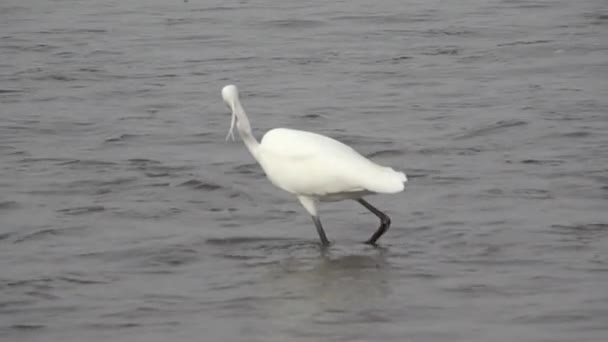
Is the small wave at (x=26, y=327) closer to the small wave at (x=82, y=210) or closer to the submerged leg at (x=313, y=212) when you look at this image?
the submerged leg at (x=313, y=212)

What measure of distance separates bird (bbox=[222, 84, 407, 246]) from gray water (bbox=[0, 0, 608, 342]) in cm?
24

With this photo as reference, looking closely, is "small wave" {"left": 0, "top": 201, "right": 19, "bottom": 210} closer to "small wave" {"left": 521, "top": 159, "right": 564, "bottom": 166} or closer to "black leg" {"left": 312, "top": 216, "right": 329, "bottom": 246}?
"black leg" {"left": 312, "top": 216, "right": 329, "bottom": 246}

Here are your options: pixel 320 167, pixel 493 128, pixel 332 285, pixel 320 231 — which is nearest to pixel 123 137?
pixel 493 128

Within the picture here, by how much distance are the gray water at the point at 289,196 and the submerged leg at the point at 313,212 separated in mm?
77

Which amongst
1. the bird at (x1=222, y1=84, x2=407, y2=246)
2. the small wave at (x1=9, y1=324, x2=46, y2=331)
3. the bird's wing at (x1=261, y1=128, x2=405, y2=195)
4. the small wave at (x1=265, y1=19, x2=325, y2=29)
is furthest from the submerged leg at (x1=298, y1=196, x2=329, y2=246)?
the small wave at (x1=265, y1=19, x2=325, y2=29)

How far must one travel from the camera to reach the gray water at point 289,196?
725 centimetres

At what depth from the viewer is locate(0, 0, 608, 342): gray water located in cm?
725

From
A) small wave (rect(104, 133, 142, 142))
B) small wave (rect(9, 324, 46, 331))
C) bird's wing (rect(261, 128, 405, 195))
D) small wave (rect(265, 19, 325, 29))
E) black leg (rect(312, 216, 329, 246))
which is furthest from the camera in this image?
small wave (rect(265, 19, 325, 29))

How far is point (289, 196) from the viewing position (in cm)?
973

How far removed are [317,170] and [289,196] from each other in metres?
1.41

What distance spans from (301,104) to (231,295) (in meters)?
5.23

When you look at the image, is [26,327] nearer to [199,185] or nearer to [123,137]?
[199,185]

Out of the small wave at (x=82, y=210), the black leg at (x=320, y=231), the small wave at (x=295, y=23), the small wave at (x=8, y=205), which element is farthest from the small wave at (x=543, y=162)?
the small wave at (x=295, y=23)

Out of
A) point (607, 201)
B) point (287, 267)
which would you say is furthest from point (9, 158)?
point (607, 201)
